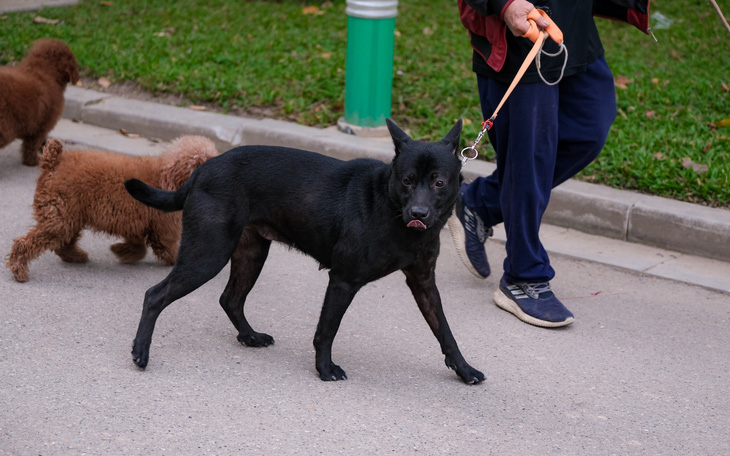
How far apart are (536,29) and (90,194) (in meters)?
2.39

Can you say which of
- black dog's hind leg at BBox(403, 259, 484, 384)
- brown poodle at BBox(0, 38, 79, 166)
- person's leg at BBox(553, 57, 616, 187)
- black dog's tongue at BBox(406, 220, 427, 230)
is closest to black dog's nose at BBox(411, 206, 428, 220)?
black dog's tongue at BBox(406, 220, 427, 230)

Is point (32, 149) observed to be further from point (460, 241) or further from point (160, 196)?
point (460, 241)

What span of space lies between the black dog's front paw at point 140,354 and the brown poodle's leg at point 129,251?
126 centimetres

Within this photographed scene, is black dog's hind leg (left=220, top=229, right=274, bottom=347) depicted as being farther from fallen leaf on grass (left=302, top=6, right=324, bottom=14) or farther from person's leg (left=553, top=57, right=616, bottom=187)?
fallen leaf on grass (left=302, top=6, right=324, bottom=14)

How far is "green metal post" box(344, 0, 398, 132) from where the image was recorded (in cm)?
668

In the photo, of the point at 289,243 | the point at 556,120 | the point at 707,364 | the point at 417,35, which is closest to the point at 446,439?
the point at 289,243

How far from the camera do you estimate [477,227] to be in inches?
191

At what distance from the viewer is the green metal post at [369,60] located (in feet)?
21.9

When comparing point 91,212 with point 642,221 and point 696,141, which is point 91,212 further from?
point 696,141

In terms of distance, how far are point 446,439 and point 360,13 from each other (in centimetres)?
426

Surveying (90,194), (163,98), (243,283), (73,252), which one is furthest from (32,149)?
(243,283)

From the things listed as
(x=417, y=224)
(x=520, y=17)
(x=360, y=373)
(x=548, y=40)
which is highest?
(x=520, y=17)

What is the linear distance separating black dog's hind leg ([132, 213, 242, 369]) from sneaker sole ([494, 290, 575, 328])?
61.8 inches

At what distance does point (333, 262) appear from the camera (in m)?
3.57
